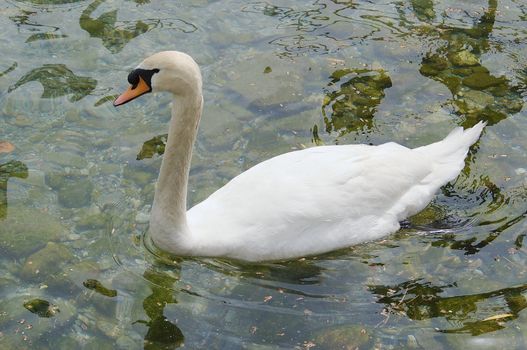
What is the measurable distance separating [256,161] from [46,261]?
2.15 meters

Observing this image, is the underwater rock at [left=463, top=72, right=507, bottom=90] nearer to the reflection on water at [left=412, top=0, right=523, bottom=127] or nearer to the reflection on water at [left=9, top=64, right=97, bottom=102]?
the reflection on water at [left=412, top=0, right=523, bottom=127]

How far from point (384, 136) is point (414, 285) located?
2.05 m

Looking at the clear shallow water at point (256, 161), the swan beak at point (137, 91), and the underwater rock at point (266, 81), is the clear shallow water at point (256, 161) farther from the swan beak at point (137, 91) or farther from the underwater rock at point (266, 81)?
the swan beak at point (137, 91)

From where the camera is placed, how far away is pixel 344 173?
6.65m

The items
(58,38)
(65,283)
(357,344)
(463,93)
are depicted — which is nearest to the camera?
(357,344)

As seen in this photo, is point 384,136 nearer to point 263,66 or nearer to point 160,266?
point 263,66

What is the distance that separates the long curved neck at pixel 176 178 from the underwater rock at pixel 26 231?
900 mm

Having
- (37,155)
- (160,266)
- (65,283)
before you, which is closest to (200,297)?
(160,266)

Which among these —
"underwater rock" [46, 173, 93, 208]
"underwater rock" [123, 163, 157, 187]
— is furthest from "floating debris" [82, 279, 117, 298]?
"underwater rock" [123, 163, 157, 187]

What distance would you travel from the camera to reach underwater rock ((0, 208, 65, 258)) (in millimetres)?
6570

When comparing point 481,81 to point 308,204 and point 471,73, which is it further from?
point 308,204

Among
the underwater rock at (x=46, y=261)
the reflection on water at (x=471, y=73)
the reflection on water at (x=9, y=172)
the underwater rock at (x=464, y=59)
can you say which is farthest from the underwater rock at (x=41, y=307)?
the underwater rock at (x=464, y=59)

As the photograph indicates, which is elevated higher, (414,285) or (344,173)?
(344,173)

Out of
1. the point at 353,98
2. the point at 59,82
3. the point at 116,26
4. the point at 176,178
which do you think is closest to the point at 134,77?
the point at 176,178
